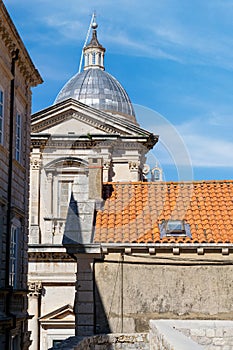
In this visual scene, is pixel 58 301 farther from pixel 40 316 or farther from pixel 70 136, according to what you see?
pixel 70 136

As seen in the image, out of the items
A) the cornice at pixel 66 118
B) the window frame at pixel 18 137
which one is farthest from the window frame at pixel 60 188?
the window frame at pixel 18 137

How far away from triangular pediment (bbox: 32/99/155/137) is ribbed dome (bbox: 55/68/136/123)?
168 inches

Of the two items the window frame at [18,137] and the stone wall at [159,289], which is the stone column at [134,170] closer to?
the window frame at [18,137]

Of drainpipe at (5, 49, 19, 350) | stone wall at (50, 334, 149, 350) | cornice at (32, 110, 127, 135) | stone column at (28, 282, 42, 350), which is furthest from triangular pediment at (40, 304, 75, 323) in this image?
drainpipe at (5, 49, 19, 350)

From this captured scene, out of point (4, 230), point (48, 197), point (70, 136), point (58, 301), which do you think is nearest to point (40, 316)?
point (58, 301)

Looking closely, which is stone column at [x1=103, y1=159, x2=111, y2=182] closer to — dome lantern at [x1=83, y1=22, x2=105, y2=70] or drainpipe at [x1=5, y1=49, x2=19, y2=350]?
dome lantern at [x1=83, y1=22, x2=105, y2=70]

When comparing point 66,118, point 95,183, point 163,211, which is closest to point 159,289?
point 163,211

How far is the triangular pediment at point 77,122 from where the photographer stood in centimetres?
2725

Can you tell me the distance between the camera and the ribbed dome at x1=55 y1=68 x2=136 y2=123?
31891 mm

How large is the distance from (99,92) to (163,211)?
15439 millimetres

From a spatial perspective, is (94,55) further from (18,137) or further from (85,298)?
(85,298)

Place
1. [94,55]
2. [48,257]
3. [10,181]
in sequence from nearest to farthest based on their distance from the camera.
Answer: [10,181] → [48,257] → [94,55]

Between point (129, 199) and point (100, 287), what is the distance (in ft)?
11.3

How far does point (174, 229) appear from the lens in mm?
16656
